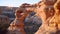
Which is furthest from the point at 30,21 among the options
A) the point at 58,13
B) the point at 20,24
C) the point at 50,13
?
the point at 58,13

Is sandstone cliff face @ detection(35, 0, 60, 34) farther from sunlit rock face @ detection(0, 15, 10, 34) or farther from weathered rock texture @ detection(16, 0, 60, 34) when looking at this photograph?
sunlit rock face @ detection(0, 15, 10, 34)

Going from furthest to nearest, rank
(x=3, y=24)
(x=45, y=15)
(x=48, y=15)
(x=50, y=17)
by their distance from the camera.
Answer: (x=3, y=24)
(x=45, y=15)
(x=48, y=15)
(x=50, y=17)

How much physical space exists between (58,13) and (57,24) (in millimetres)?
682

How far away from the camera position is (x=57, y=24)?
7680 mm

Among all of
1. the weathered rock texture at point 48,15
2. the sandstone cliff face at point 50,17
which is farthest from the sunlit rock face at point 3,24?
the sandstone cliff face at point 50,17

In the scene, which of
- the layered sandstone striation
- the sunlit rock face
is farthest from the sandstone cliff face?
the sunlit rock face

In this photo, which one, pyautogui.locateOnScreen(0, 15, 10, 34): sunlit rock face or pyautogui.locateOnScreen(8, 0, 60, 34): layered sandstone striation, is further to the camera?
pyautogui.locateOnScreen(0, 15, 10, 34): sunlit rock face

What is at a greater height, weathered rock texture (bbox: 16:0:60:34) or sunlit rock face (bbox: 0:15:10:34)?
weathered rock texture (bbox: 16:0:60:34)

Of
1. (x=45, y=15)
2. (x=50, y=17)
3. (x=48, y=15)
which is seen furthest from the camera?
(x=45, y=15)

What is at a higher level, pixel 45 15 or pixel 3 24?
pixel 45 15

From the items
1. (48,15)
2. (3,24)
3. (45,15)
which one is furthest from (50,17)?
(3,24)

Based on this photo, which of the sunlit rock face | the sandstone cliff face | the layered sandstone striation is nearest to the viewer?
the sandstone cliff face

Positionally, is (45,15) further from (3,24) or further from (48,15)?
(3,24)

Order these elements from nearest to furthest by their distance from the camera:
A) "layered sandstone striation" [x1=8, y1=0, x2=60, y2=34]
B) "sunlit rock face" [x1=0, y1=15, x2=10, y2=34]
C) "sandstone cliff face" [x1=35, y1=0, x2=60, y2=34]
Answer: "sandstone cliff face" [x1=35, y1=0, x2=60, y2=34] < "layered sandstone striation" [x1=8, y1=0, x2=60, y2=34] < "sunlit rock face" [x1=0, y1=15, x2=10, y2=34]
